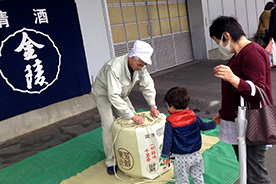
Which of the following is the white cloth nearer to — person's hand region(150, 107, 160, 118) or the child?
the child

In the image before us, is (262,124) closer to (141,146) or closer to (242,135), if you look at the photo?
(242,135)

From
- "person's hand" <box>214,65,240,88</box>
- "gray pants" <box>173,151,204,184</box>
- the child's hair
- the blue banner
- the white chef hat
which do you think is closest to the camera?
"person's hand" <box>214,65,240,88</box>

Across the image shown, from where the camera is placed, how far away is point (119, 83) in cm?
279

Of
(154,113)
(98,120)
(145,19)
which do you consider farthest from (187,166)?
(145,19)

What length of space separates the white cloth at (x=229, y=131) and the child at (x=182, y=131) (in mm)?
173

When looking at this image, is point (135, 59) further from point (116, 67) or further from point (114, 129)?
point (114, 129)

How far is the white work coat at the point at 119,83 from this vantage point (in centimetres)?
274

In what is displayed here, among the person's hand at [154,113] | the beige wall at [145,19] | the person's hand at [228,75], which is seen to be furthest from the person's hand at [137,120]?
the beige wall at [145,19]

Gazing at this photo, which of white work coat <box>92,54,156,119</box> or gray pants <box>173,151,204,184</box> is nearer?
gray pants <box>173,151,204,184</box>

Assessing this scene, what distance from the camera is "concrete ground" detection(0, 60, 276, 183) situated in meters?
4.15

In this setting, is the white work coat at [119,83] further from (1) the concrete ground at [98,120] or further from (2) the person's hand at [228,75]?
(1) the concrete ground at [98,120]

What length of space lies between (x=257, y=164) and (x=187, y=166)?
58 cm

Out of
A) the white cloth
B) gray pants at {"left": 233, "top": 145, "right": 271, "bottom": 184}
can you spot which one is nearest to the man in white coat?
the white cloth

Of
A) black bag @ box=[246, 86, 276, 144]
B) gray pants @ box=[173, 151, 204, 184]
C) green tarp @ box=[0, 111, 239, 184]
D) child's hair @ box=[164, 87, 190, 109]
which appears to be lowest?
green tarp @ box=[0, 111, 239, 184]
